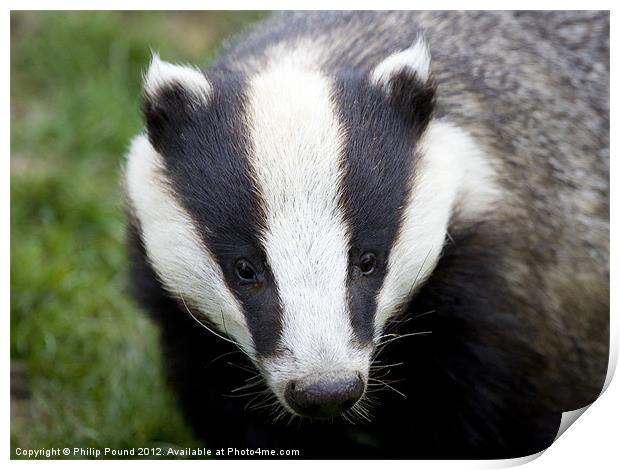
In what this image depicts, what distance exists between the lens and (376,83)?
8.34ft

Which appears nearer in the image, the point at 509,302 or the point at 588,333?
the point at 509,302

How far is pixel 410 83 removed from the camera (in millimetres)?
2551

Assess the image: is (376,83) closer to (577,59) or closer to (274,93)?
(274,93)

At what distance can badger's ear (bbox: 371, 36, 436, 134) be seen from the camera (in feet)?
8.33

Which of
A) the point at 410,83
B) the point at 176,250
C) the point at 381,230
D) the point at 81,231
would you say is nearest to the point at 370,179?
the point at 381,230

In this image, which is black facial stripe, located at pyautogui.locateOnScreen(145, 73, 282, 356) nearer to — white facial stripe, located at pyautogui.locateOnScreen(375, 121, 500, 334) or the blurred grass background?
white facial stripe, located at pyautogui.locateOnScreen(375, 121, 500, 334)

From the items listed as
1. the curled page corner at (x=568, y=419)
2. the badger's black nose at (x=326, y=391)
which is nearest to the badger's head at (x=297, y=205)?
the badger's black nose at (x=326, y=391)

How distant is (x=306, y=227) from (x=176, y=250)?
354 millimetres

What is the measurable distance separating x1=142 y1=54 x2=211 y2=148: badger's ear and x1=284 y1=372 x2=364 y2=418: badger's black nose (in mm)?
679

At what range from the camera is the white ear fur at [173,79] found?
2.52 metres

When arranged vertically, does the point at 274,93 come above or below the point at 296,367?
above

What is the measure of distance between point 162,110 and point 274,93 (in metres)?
0.26

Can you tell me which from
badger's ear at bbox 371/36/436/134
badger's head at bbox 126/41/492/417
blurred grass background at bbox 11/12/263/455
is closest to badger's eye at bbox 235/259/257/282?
badger's head at bbox 126/41/492/417
